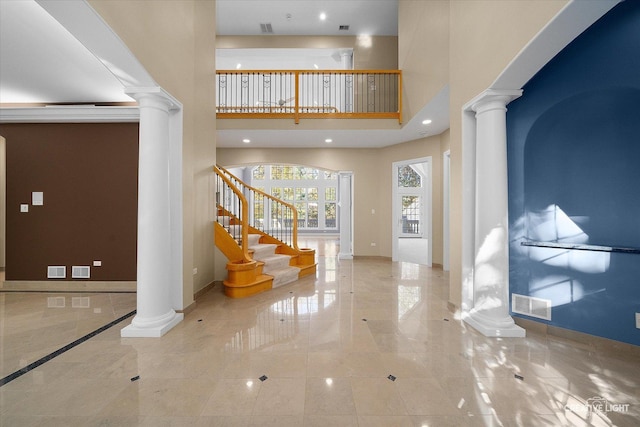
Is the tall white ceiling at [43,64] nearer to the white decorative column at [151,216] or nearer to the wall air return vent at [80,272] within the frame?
the white decorative column at [151,216]

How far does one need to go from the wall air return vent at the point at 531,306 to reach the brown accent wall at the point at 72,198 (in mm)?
5469

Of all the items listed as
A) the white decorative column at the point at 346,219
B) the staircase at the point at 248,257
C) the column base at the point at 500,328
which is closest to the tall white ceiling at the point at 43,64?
the staircase at the point at 248,257

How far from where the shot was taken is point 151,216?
9.45 ft

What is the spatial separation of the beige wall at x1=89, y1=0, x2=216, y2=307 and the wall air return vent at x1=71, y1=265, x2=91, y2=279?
1.97 metres

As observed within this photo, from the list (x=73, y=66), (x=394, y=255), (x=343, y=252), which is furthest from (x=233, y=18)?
(x=394, y=255)

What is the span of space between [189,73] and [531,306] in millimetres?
4983

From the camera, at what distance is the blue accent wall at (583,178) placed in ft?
8.21

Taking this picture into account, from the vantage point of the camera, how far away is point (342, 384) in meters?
2.05

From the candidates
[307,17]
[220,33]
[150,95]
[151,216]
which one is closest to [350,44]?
[307,17]

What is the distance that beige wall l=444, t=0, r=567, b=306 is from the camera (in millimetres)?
2328

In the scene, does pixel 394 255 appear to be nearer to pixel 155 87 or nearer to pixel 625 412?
pixel 625 412

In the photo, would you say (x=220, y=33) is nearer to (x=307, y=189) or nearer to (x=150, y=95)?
(x=150, y=95)

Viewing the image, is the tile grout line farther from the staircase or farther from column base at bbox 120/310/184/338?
the staircase

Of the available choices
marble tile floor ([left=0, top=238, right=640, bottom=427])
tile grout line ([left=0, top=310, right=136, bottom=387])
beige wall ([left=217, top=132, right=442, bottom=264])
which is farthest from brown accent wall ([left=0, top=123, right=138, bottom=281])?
beige wall ([left=217, top=132, right=442, bottom=264])
